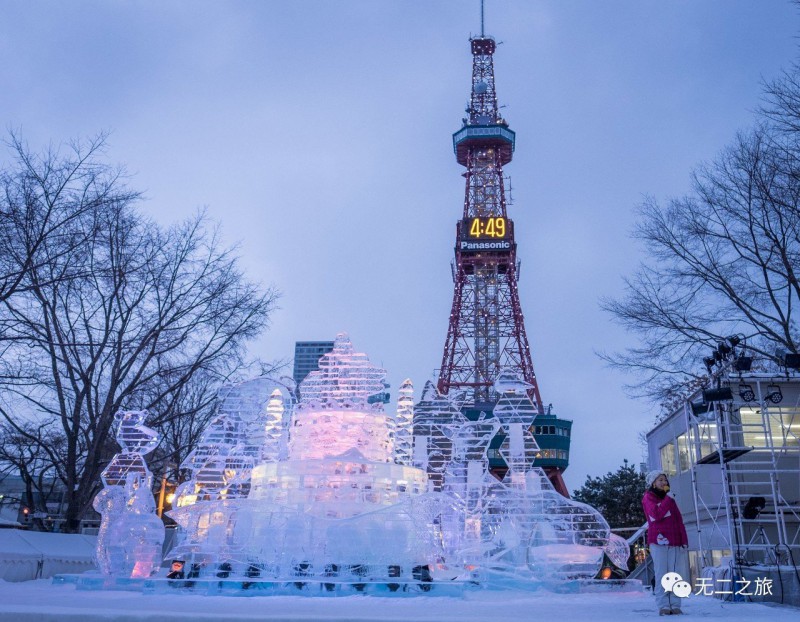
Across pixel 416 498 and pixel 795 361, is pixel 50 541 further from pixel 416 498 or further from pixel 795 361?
pixel 795 361

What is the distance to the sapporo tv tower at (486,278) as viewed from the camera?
54.2 metres

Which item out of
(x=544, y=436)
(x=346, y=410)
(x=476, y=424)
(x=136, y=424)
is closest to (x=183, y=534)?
(x=136, y=424)

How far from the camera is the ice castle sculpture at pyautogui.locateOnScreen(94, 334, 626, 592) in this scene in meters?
9.75

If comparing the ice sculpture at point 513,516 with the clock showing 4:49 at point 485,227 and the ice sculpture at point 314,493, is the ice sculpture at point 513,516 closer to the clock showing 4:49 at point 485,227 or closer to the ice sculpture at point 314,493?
the ice sculpture at point 314,493

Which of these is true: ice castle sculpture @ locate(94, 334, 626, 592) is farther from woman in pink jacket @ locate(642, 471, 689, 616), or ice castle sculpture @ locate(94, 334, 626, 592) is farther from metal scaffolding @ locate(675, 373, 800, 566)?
metal scaffolding @ locate(675, 373, 800, 566)

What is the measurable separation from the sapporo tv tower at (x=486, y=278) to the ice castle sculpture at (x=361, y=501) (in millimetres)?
36578

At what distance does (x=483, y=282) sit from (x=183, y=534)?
51749mm

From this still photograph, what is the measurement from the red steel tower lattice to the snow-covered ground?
4408 centimetres

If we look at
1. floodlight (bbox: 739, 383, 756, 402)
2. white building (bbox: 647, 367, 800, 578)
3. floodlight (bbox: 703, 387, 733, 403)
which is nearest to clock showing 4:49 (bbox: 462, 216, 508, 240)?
white building (bbox: 647, 367, 800, 578)

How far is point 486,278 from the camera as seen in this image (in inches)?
2421

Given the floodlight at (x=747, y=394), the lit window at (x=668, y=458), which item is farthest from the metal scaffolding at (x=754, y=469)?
the lit window at (x=668, y=458)

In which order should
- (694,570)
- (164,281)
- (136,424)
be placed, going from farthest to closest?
(164,281) < (694,570) < (136,424)

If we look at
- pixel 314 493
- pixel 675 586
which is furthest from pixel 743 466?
pixel 675 586

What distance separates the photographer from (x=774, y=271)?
1437 cm
